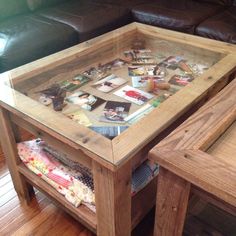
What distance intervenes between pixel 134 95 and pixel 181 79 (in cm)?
21

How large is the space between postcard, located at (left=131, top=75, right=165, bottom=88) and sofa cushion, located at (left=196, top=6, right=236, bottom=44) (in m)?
0.75

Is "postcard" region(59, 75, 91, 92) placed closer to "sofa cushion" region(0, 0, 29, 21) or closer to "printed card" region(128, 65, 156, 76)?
"printed card" region(128, 65, 156, 76)

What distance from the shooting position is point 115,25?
2.03 metres

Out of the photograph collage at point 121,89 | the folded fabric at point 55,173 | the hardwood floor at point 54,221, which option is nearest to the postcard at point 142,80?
the photograph collage at point 121,89

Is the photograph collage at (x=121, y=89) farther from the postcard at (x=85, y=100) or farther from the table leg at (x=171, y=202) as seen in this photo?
the table leg at (x=171, y=202)

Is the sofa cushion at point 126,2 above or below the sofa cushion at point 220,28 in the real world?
above

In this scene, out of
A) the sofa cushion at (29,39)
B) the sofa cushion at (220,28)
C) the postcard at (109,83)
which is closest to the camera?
the postcard at (109,83)

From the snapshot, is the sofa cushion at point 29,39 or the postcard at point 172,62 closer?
the postcard at point 172,62

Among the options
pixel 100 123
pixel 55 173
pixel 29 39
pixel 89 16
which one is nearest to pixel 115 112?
pixel 100 123

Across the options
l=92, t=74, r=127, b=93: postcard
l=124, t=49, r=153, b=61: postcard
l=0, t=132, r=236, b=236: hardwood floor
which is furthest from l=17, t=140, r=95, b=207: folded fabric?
l=124, t=49, r=153, b=61: postcard

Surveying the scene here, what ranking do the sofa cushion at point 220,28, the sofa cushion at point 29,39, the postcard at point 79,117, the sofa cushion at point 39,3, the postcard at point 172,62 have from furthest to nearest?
the sofa cushion at point 39,3
the sofa cushion at point 220,28
the sofa cushion at point 29,39
the postcard at point 172,62
the postcard at point 79,117

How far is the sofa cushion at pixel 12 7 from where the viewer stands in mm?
1956

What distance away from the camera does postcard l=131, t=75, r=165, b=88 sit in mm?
1134

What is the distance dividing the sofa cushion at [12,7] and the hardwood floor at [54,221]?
127 centimetres
